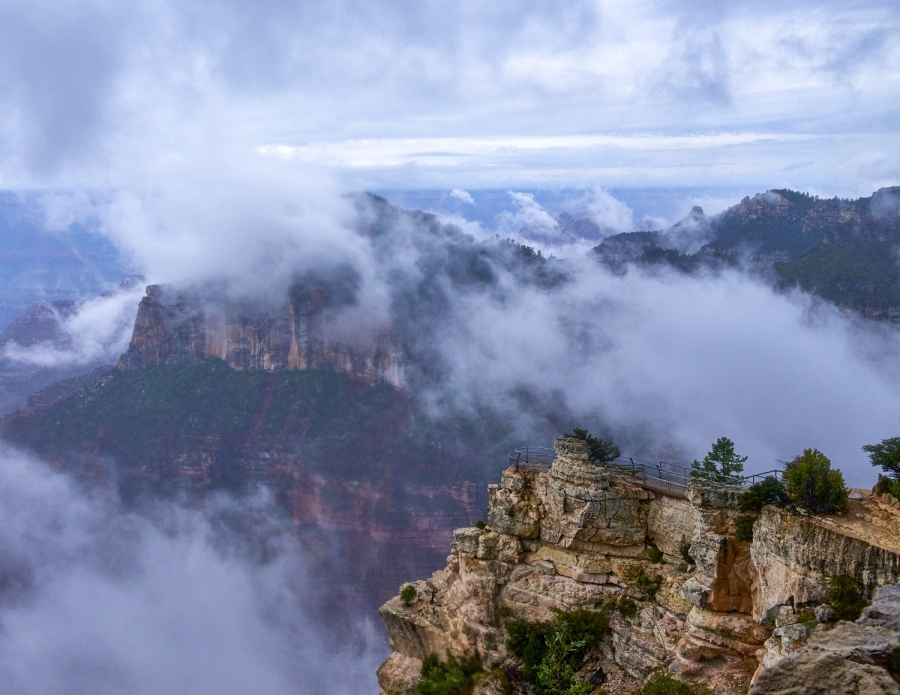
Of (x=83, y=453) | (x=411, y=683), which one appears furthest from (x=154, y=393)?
(x=411, y=683)

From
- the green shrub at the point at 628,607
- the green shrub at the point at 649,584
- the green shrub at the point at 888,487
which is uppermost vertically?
the green shrub at the point at 888,487

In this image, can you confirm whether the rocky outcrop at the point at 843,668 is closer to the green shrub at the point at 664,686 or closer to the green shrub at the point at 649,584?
the green shrub at the point at 664,686

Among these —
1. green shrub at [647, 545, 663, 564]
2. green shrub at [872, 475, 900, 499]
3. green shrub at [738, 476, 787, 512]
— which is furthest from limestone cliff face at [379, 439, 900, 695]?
green shrub at [738, 476, 787, 512]

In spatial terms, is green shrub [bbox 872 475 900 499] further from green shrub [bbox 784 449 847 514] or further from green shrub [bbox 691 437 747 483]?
green shrub [bbox 691 437 747 483]

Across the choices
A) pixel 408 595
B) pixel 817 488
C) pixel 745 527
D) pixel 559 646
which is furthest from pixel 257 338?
pixel 817 488

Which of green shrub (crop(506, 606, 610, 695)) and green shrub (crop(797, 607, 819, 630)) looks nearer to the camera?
green shrub (crop(797, 607, 819, 630))

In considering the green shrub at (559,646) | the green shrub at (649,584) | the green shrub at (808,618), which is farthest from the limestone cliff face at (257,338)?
the green shrub at (808,618)
